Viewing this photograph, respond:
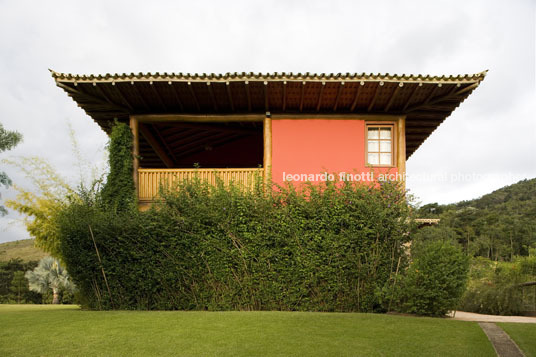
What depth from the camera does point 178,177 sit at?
35.4ft

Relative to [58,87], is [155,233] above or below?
below

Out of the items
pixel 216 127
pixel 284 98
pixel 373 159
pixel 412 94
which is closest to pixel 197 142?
pixel 216 127

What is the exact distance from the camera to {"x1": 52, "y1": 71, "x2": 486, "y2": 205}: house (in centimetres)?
991

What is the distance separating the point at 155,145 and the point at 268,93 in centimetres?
515

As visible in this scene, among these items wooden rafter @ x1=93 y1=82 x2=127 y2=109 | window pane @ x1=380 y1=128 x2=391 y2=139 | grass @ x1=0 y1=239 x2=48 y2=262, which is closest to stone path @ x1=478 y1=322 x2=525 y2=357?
window pane @ x1=380 y1=128 x2=391 y2=139

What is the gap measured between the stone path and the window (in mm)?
4750

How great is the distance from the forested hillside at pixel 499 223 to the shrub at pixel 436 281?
20.5 m

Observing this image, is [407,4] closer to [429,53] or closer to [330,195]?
[330,195]

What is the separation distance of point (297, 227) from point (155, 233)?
3.27 metres

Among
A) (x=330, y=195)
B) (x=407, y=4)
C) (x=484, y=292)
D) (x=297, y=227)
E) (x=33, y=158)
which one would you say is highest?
(x=407, y=4)

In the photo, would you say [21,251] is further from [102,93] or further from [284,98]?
[284,98]

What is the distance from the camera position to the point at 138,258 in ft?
31.6

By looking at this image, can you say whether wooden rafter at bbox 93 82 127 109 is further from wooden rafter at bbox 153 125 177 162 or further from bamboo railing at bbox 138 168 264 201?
wooden rafter at bbox 153 125 177 162

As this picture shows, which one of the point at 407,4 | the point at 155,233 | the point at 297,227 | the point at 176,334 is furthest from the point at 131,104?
the point at 407,4
